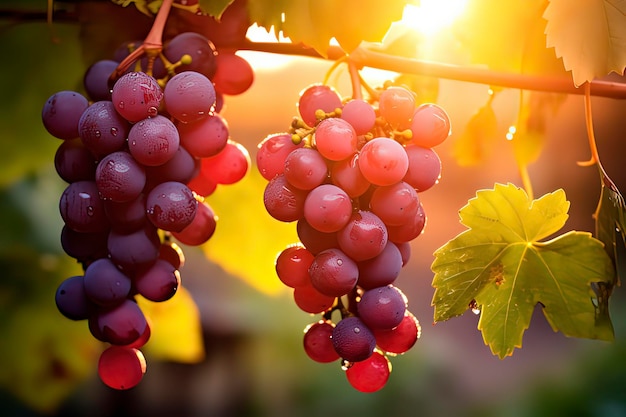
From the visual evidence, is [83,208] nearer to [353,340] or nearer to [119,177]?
[119,177]

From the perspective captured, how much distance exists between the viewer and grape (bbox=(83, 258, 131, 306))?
0.53 metres

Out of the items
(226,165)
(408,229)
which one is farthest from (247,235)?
(408,229)

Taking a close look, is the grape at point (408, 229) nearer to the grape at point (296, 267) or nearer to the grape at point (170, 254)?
the grape at point (296, 267)

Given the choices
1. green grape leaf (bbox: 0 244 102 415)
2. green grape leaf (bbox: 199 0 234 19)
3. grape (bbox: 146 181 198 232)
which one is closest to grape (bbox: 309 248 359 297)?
grape (bbox: 146 181 198 232)

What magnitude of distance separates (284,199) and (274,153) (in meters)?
0.05

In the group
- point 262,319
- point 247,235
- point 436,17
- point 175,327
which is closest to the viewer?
point 436,17

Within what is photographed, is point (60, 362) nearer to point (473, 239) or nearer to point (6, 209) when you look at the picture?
point (6, 209)

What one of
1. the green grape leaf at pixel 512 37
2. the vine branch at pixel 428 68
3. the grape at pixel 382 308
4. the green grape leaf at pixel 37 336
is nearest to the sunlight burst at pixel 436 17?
the green grape leaf at pixel 512 37

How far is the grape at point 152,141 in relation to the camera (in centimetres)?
49

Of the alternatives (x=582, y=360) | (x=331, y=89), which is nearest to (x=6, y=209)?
(x=331, y=89)

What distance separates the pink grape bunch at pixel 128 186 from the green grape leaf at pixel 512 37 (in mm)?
320

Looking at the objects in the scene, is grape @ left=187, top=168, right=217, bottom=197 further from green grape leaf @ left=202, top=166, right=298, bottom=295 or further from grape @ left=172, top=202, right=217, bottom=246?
green grape leaf @ left=202, top=166, right=298, bottom=295

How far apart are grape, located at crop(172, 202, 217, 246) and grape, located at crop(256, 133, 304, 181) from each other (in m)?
0.09

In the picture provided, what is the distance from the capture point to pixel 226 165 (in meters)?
0.61
